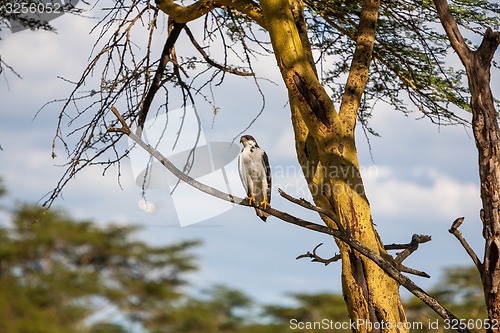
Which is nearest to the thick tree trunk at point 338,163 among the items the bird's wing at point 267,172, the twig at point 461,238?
the twig at point 461,238

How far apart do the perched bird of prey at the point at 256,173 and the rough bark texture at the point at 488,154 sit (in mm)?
2186

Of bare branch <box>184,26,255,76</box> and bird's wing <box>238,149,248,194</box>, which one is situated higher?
bare branch <box>184,26,255,76</box>

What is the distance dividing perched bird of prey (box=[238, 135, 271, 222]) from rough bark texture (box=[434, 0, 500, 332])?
7.17 feet

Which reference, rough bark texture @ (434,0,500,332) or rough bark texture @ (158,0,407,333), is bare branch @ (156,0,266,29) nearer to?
rough bark texture @ (158,0,407,333)

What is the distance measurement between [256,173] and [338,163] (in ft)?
5.36

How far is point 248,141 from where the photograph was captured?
5.45 meters

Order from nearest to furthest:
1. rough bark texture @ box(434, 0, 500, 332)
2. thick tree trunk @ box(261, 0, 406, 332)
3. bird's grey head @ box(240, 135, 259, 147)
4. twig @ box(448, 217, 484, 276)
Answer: rough bark texture @ box(434, 0, 500, 332), twig @ box(448, 217, 484, 276), thick tree trunk @ box(261, 0, 406, 332), bird's grey head @ box(240, 135, 259, 147)

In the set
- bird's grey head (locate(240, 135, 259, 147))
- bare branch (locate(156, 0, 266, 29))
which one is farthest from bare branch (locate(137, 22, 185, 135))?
bird's grey head (locate(240, 135, 259, 147))

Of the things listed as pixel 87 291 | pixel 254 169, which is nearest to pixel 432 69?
pixel 254 169

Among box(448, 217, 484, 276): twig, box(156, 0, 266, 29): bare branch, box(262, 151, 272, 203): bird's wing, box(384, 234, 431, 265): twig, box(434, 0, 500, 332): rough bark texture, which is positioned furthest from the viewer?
box(262, 151, 272, 203): bird's wing

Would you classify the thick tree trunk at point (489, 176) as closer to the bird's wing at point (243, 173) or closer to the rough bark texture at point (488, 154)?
the rough bark texture at point (488, 154)

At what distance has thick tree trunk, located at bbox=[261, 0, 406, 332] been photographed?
12.1 ft

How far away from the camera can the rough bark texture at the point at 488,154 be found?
3.28 m

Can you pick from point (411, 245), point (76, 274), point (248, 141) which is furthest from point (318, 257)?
point (76, 274)
